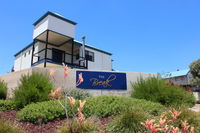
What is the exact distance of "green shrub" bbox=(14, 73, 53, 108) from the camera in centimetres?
729

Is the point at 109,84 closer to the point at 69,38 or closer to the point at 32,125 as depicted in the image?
the point at 32,125

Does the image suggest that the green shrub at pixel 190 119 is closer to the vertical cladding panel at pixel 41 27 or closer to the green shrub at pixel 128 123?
the green shrub at pixel 128 123

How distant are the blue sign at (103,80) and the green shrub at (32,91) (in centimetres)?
295

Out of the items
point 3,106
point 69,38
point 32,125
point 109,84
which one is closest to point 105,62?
point 69,38

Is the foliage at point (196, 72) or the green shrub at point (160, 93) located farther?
the foliage at point (196, 72)

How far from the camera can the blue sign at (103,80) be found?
35.0 feet

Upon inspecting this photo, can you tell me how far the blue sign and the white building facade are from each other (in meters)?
6.64

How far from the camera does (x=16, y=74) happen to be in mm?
10492

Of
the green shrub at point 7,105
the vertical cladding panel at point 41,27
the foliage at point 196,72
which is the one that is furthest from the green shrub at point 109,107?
the foliage at point 196,72

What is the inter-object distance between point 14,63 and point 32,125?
21.1 metres

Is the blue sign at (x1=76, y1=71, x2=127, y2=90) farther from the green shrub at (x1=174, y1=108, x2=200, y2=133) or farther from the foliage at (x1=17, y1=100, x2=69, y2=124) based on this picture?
the green shrub at (x1=174, y1=108, x2=200, y2=133)

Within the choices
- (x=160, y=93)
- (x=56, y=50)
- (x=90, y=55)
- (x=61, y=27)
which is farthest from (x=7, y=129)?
(x=90, y=55)

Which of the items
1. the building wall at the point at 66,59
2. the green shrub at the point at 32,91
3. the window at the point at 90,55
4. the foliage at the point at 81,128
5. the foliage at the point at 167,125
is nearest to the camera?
the foliage at the point at 167,125

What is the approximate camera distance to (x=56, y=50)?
19250 millimetres
